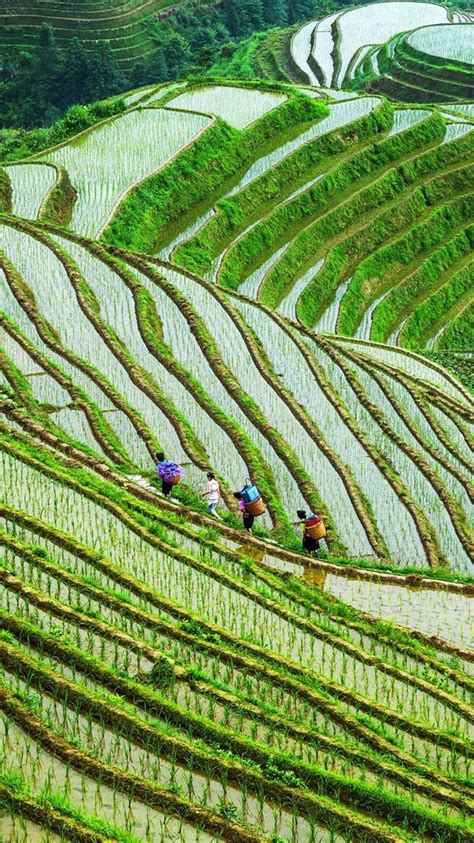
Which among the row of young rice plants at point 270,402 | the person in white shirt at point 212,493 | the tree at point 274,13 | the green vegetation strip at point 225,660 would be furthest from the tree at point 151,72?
the green vegetation strip at point 225,660

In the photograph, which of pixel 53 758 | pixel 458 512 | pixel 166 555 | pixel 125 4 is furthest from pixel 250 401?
pixel 125 4

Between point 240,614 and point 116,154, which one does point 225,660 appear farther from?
point 116,154

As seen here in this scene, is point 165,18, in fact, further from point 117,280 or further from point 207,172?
point 117,280

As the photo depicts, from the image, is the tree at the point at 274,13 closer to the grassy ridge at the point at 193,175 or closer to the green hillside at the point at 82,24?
the green hillside at the point at 82,24

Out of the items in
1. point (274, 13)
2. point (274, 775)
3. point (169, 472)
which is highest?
point (274, 13)

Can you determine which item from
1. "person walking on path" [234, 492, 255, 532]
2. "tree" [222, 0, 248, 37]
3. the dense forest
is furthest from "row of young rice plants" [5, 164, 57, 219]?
"tree" [222, 0, 248, 37]

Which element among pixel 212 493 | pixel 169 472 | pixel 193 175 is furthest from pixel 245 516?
pixel 193 175

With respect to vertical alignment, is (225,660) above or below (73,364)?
below
